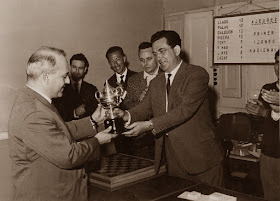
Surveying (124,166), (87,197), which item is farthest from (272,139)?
(87,197)

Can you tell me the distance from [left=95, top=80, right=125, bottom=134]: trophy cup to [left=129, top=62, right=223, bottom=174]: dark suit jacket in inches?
13.3

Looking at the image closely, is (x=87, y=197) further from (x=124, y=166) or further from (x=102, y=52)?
(x=102, y=52)

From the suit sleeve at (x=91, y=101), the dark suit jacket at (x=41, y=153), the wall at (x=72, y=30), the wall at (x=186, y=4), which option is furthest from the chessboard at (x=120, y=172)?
the wall at (x=186, y=4)

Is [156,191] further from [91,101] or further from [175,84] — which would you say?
[91,101]

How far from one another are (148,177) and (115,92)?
662 millimetres

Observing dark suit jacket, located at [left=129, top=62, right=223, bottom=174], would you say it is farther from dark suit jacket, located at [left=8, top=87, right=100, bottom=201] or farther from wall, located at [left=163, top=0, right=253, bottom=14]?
wall, located at [left=163, top=0, right=253, bottom=14]

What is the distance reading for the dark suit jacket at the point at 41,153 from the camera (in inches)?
75.4

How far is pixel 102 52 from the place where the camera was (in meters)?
5.95

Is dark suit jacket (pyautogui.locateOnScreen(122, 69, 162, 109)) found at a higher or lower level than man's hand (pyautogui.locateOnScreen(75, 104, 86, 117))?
higher

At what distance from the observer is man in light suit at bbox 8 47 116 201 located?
1920mm

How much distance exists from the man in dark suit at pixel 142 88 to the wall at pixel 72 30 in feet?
4.06

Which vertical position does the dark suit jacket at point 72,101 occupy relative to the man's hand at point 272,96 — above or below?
below

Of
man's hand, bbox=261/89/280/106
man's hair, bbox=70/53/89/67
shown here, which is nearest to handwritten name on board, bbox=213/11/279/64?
man's hair, bbox=70/53/89/67

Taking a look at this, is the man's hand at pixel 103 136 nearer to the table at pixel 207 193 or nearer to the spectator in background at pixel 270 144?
the table at pixel 207 193
